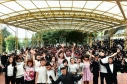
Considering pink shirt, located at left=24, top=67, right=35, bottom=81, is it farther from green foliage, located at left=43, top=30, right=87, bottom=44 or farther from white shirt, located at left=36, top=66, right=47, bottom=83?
green foliage, located at left=43, top=30, right=87, bottom=44

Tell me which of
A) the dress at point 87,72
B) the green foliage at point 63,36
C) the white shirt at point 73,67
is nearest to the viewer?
the white shirt at point 73,67

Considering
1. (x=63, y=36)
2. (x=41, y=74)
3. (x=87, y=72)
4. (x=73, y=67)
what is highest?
(x=63, y=36)

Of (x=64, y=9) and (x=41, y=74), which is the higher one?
(x=64, y=9)

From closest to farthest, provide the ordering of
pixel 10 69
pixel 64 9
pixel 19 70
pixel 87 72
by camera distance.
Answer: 1. pixel 10 69
2. pixel 19 70
3. pixel 87 72
4. pixel 64 9

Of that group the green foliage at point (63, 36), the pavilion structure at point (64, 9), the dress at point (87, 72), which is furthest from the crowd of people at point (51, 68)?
the green foliage at point (63, 36)

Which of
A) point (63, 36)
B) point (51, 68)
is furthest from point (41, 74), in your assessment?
point (63, 36)

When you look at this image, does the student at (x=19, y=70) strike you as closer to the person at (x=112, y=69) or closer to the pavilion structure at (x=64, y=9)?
the person at (x=112, y=69)

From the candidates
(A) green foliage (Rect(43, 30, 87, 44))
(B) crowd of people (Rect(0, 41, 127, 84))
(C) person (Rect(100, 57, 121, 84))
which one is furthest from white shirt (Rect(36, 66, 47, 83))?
(A) green foliage (Rect(43, 30, 87, 44))

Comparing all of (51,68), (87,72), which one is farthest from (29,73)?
(87,72)

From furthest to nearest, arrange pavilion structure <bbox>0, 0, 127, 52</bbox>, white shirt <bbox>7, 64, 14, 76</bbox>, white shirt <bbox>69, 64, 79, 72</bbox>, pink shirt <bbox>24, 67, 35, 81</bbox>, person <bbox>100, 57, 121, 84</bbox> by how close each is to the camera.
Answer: pavilion structure <bbox>0, 0, 127, 52</bbox> < white shirt <bbox>69, 64, 79, 72</bbox> < white shirt <bbox>7, 64, 14, 76</bbox> < person <bbox>100, 57, 121, 84</bbox> < pink shirt <bbox>24, 67, 35, 81</bbox>

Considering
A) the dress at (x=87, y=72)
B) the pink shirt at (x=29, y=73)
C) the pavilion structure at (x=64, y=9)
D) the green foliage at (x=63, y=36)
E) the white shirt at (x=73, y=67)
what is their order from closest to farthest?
the pink shirt at (x=29, y=73) < the white shirt at (x=73, y=67) < the dress at (x=87, y=72) < the pavilion structure at (x=64, y=9) < the green foliage at (x=63, y=36)

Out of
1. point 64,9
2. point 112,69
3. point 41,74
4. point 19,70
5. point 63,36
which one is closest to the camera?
point 41,74

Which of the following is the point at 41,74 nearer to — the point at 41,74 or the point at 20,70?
the point at 41,74

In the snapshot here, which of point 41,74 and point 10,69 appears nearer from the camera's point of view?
point 41,74
